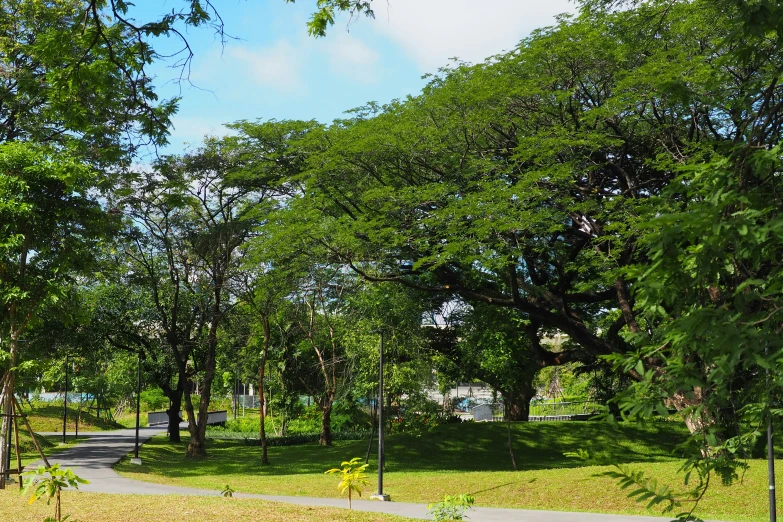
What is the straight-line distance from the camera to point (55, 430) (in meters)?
43.9

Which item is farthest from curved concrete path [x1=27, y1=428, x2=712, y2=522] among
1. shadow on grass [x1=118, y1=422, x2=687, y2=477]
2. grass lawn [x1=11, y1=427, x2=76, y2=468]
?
shadow on grass [x1=118, y1=422, x2=687, y2=477]

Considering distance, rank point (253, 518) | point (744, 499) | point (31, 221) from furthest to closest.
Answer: point (744, 499), point (31, 221), point (253, 518)

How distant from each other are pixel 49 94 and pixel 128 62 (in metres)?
0.88

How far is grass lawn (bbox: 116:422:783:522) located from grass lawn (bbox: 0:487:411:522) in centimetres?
741

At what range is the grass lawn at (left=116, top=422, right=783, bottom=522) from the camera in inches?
663

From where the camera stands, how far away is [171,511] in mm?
10492

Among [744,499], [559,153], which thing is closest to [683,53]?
[559,153]

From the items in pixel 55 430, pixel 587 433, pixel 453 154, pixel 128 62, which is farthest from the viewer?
pixel 55 430

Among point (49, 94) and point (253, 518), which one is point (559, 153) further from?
point (49, 94)

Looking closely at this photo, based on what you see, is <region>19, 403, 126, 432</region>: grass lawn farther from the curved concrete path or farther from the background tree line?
the background tree line

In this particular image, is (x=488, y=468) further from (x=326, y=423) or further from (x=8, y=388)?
(x=8, y=388)

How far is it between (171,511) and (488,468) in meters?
16.3

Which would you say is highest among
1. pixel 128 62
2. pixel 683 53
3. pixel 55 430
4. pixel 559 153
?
pixel 683 53

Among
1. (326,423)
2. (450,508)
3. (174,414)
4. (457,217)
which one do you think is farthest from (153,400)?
(450,508)
